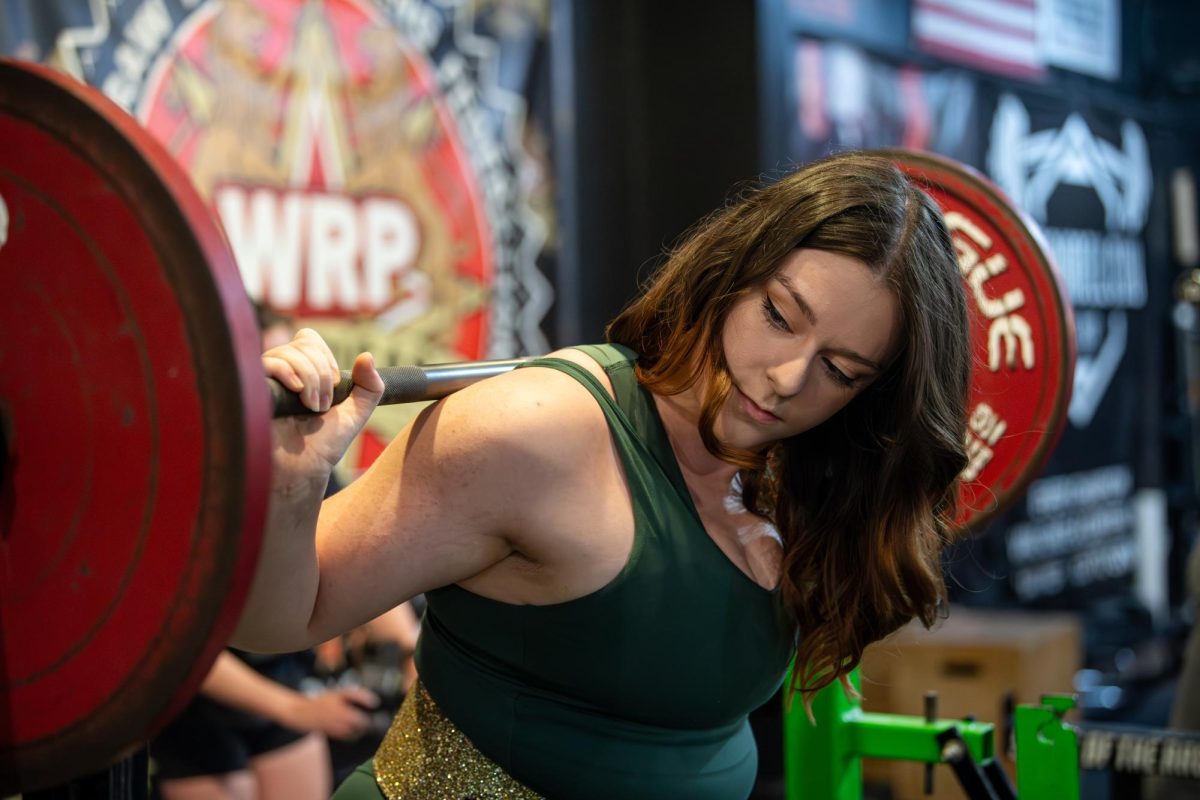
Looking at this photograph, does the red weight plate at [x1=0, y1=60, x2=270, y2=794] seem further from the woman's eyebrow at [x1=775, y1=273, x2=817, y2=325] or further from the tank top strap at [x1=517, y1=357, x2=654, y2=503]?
the woman's eyebrow at [x1=775, y1=273, x2=817, y2=325]

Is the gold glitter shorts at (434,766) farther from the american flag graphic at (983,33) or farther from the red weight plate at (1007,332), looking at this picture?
the american flag graphic at (983,33)

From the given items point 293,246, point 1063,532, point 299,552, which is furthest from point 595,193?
point 299,552

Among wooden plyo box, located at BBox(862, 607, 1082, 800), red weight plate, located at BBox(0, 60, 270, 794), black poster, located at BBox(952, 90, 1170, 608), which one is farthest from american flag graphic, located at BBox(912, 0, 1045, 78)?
red weight plate, located at BBox(0, 60, 270, 794)

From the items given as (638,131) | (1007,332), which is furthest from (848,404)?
(638,131)

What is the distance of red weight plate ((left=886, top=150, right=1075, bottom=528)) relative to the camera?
5.90ft

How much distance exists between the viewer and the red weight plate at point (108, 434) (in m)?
0.82

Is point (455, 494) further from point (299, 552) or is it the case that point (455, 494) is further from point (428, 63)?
point (428, 63)

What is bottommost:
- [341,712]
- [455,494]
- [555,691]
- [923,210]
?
[341,712]

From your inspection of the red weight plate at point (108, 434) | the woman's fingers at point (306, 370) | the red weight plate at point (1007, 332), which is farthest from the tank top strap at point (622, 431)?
the red weight plate at point (1007, 332)

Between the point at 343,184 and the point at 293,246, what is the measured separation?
0.78 feet

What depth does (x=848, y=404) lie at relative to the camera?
1.44 metres

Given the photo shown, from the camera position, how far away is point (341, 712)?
2609 mm

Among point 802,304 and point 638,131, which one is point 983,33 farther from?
point 802,304

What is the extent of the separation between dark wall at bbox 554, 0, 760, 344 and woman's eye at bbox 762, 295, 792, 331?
108 inches
